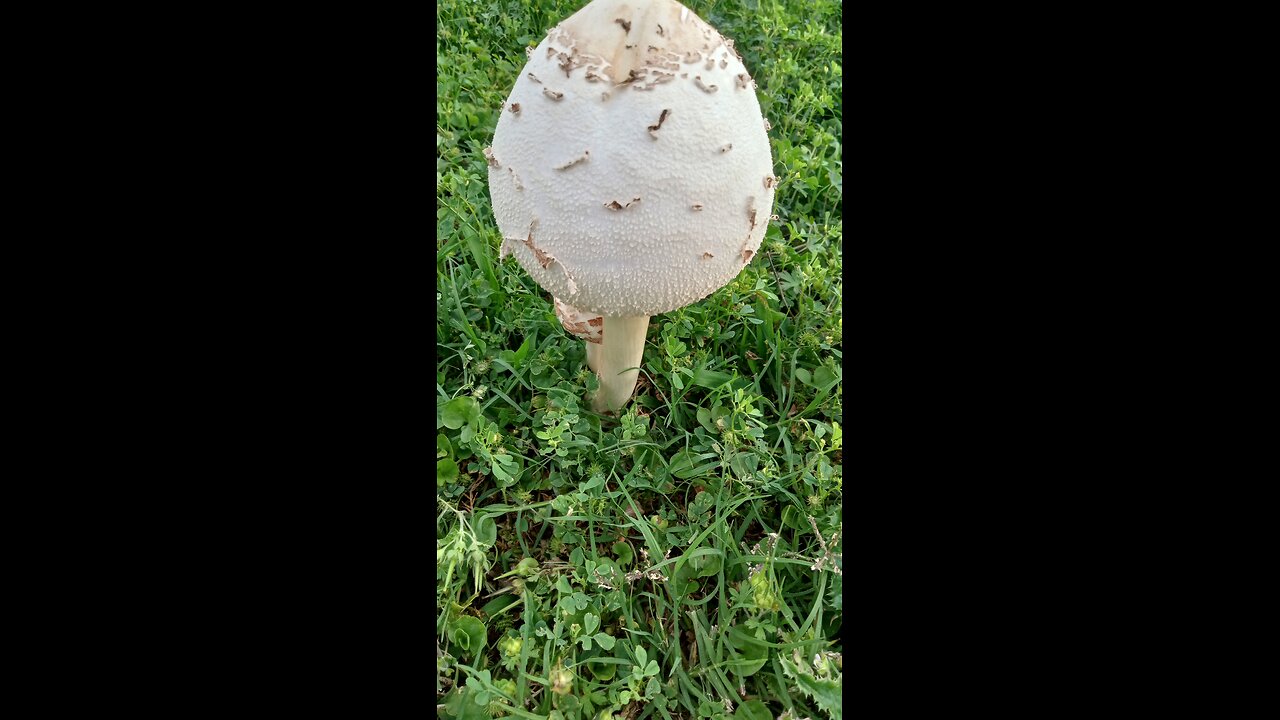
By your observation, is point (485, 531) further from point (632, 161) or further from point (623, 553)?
point (632, 161)

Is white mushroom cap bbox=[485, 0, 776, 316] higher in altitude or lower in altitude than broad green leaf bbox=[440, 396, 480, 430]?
higher

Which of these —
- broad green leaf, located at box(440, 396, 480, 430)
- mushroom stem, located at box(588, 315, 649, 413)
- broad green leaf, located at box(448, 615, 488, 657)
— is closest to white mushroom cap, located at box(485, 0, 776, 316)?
mushroom stem, located at box(588, 315, 649, 413)

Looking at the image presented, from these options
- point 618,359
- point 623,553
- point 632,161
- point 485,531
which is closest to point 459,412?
point 485,531

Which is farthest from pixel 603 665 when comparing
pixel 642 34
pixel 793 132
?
pixel 793 132

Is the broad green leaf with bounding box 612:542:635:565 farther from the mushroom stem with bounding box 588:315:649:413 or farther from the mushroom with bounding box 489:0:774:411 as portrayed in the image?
the mushroom with bounding box 489:0:774:411

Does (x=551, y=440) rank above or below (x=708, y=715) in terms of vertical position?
above

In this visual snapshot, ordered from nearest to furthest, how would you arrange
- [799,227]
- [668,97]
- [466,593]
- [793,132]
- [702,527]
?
[668,97] → [466,593] → [702,527] → [799,227] → [793,132]

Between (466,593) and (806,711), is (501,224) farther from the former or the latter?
(806,711)
